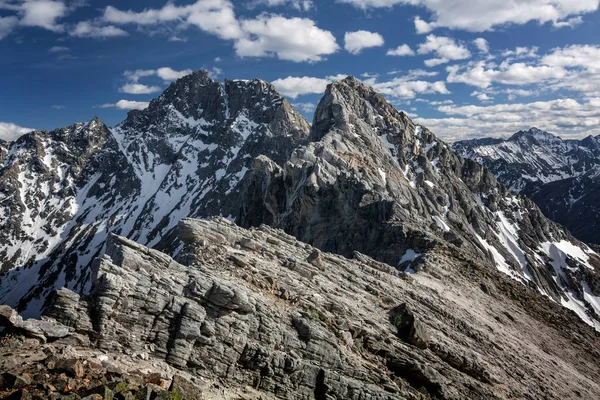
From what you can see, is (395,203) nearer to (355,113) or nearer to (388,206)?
(388,206)

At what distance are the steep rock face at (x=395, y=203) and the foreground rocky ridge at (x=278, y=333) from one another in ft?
54.2

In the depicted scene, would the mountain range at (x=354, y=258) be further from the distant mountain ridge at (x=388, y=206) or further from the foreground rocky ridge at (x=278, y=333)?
the distant mountain ridge at (x=388, y=206)

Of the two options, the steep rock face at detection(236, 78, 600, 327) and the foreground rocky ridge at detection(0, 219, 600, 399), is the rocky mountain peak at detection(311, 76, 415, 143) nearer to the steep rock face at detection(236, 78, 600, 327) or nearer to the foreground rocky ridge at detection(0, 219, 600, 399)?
the steep rock face at detection(236, 78, 600, 327)

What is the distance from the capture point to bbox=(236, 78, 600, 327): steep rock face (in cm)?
6581

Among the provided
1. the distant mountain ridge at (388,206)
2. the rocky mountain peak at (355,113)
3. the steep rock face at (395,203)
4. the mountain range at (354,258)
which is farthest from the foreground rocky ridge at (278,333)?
the rocky mountain peak at (355,113)

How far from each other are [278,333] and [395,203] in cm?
4945

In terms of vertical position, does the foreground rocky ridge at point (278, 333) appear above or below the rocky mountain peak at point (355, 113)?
below

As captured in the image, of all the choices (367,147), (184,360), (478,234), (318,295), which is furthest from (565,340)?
(478,234)

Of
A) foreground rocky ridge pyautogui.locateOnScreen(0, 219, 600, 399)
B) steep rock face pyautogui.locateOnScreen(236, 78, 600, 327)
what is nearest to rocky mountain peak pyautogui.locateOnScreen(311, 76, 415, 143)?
steep rock face pyautogui.locateOnScreen(236, 78, 600, 327)

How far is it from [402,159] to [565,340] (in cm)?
8175

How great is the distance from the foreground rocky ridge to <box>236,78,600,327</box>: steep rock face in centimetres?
1652

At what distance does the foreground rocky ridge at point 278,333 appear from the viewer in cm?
1501

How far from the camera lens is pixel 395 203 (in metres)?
65.3

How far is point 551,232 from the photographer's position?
14662 cm
